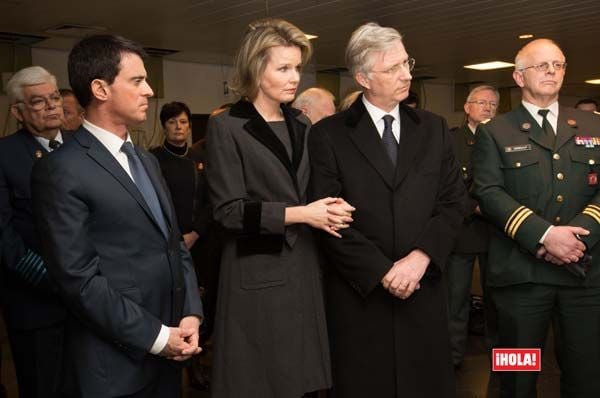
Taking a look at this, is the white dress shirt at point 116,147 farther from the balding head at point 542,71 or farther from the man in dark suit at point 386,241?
the balding head at point 542,71

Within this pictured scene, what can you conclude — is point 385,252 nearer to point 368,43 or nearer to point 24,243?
point 368,43

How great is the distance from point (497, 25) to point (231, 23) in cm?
315

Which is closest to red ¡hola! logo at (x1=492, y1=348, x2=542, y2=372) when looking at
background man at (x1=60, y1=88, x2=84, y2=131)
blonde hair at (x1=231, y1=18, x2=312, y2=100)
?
blonde hair at (x1=231, y1=18, x2=312, y2=100)

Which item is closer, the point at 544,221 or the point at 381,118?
the point at 381,118

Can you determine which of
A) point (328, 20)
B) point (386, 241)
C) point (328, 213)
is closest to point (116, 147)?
point (328, 213)

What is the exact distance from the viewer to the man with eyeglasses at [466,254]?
13.3 feet

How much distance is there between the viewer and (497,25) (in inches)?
297

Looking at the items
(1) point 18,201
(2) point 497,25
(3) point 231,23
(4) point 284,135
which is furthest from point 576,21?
(1) point 18,201

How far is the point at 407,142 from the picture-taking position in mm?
2285

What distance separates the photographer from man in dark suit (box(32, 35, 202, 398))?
1716mm

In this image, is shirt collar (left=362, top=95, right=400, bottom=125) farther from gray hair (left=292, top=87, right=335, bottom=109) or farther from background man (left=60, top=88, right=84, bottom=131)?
background man (left=60, top=88, right=84, bottom=131)

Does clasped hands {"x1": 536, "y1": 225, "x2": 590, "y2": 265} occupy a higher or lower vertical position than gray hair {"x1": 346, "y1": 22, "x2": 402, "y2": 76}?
lower

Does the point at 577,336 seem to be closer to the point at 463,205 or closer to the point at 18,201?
the point at 463,205

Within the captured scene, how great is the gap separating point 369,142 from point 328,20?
514 centimetres
